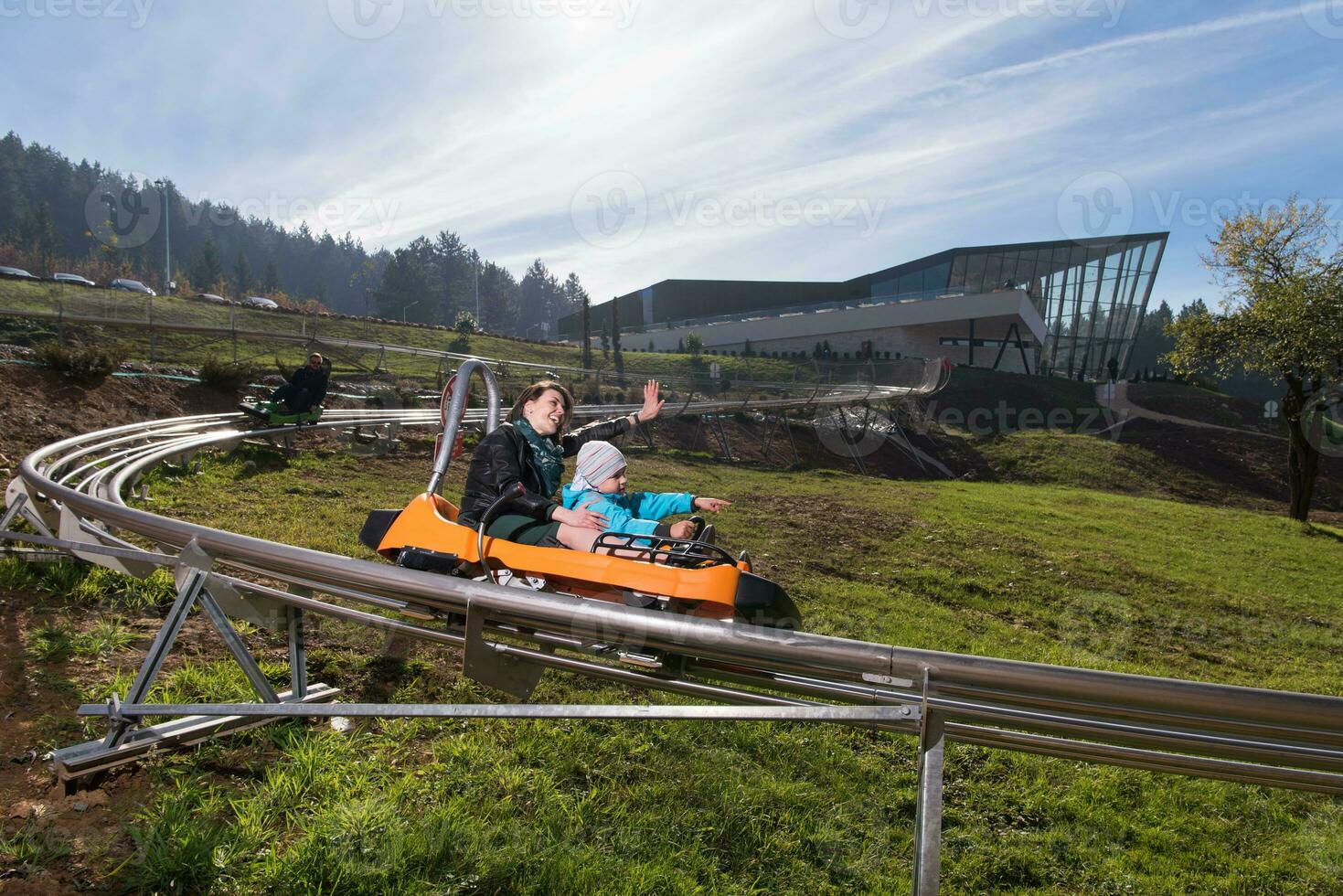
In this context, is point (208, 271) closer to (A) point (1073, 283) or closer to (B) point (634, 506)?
(A) point (1073, 283)

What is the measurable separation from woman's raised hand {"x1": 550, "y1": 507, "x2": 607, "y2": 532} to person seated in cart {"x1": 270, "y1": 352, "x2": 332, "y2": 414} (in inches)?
437

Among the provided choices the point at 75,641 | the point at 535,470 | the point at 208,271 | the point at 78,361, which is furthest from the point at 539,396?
the point at 208,271

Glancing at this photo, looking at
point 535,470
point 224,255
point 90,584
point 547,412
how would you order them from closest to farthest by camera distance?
1. point 535,470
2. point 547,412
3. point 90,584
4. point 224,255

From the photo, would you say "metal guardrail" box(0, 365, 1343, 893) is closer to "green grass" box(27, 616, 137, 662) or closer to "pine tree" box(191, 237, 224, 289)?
"green grass" box(27, 616, 137, 662)

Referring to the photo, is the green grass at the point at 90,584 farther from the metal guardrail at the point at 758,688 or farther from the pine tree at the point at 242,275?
the pine tree at the point at 242,275

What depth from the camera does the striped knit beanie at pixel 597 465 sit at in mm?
4090

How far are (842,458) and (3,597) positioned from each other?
21348 millimetres

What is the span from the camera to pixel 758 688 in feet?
8.95

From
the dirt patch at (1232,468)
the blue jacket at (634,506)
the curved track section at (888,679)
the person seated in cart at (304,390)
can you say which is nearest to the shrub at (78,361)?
the person seated in cart at (304,390)

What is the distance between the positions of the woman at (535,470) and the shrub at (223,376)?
1428cm

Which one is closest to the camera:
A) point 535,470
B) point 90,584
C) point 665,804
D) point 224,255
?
point 665,804

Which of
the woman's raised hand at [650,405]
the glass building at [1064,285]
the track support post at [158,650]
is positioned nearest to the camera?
the track support post at [158,650]

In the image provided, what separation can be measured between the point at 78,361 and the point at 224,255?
138 m

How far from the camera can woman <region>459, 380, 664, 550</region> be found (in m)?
3.55
